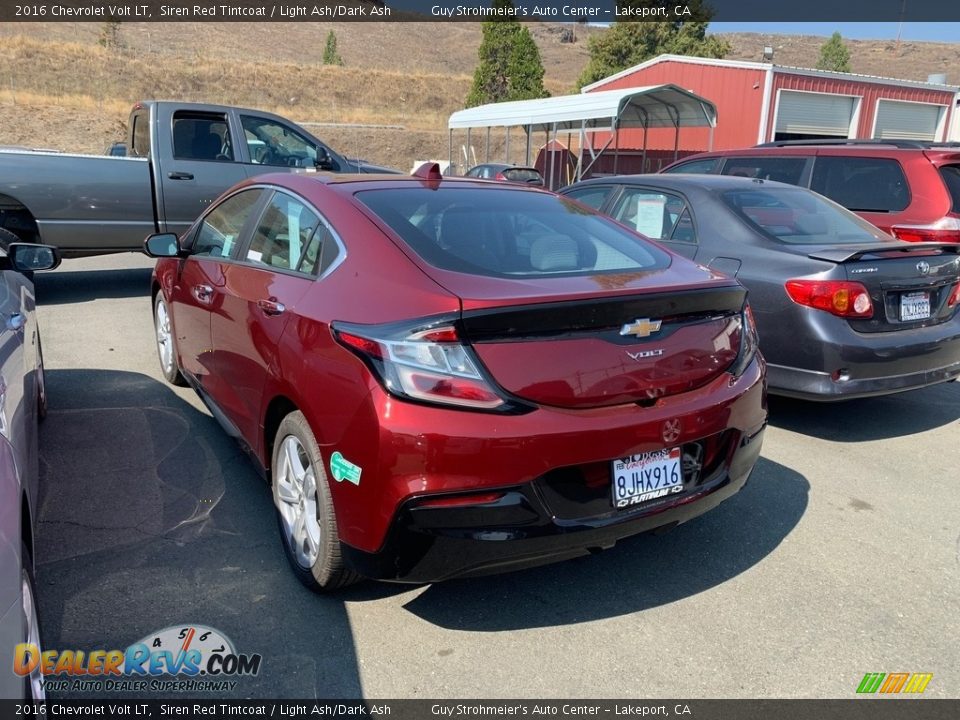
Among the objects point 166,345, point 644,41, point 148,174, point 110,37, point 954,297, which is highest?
point 110,37

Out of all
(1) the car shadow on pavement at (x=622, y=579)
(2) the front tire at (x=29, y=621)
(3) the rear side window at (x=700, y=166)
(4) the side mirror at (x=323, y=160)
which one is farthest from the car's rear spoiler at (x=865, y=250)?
(4) the side mirror at (x=323, y=160)

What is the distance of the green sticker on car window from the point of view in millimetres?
2615

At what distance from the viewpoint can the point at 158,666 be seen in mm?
2656

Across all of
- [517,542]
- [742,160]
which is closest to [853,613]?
[517,542]

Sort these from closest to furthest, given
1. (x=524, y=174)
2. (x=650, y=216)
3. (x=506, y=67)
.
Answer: (x=650, y=216) → (x=524, y=174) → (x=506, y=67)

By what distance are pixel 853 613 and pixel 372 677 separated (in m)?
1.90

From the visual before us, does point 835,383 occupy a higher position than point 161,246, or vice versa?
point 161,246

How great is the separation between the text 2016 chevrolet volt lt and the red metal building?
19653mm

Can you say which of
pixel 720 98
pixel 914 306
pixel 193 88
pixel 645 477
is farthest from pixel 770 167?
pixel 193 88

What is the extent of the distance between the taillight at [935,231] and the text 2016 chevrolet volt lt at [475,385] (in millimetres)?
4083

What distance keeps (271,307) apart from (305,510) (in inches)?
34.5

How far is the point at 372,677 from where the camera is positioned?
2615 millimetres

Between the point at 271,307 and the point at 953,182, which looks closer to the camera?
the point at 271,307

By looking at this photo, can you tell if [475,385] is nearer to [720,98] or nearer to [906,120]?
[720,98]
